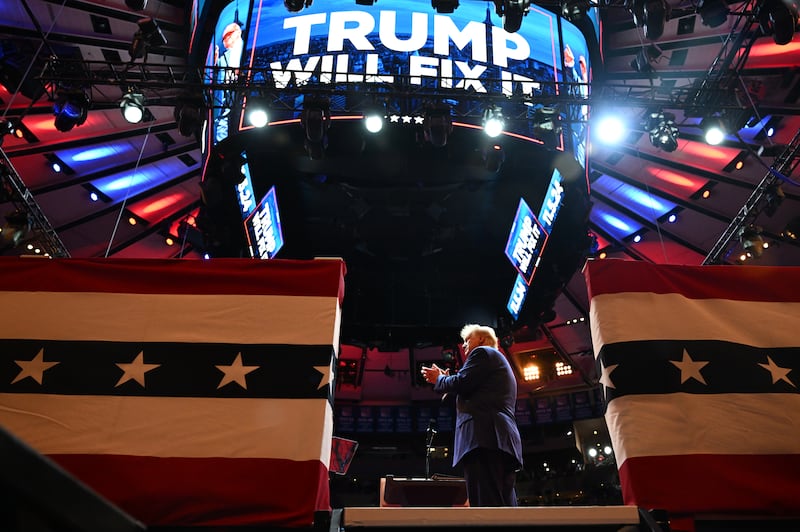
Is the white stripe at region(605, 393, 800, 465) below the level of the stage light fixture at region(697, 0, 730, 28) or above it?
below

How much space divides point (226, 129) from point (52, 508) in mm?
8260

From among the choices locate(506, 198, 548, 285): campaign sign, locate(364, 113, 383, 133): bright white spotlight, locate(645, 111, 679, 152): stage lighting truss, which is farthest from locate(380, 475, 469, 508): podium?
locate(645, 111, 679, 152): stage lighting truss

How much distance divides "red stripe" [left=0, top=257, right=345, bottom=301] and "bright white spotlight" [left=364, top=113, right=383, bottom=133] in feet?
18.6

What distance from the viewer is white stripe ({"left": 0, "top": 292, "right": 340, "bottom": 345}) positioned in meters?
2.54

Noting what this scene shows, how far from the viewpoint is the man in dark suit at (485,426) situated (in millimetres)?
3596

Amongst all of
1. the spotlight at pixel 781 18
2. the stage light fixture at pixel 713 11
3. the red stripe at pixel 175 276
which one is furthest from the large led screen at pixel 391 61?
the red stripe at pixel 175 276

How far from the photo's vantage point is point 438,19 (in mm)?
8367

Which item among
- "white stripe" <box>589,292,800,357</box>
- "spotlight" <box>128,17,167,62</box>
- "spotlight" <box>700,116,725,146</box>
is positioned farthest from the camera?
"spotlight" <box>700,116,725,146</box>

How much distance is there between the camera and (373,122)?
8.05 m

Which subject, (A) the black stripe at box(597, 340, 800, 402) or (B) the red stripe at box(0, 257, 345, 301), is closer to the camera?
(A) the black stripe at box(597, 340, 800, 402)

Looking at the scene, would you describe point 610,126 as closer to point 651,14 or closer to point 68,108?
point 651,14

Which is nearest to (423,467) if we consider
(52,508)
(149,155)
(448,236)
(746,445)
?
(448,236)

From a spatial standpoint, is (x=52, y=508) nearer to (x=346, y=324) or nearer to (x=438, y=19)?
(x=438, y=19)

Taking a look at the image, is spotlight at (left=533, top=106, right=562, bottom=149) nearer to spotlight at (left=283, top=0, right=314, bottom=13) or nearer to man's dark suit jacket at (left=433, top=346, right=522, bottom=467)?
spotlight at (left=283, top=0, right=314, bottom=13)
